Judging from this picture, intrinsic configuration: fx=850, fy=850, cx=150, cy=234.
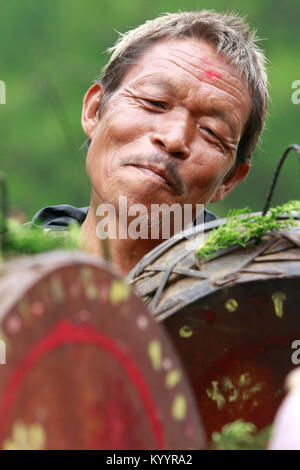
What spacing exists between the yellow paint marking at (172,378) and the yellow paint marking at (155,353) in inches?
0.7

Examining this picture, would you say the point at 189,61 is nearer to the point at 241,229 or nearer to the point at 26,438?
the point at 241,229

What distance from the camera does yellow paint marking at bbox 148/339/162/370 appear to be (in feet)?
3.22

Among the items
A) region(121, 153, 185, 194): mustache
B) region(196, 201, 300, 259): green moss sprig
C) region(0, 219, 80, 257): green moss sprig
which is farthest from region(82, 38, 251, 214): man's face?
region(0, 219, 80, 257): green moss sprig

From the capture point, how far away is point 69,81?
40.8 ft

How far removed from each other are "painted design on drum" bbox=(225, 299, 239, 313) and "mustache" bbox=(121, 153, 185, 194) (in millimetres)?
759

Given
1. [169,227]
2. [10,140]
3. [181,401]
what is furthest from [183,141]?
[10,140]

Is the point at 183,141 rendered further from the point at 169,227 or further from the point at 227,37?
the point at 227,37

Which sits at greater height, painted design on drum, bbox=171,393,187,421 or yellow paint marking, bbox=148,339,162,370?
yellow paint marking, bbox=148,339,162,370

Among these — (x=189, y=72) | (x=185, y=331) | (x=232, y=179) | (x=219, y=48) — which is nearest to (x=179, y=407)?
(x=185, y=331)

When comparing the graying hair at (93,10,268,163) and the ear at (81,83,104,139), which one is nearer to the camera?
the graying hair at (93,10,268,163)

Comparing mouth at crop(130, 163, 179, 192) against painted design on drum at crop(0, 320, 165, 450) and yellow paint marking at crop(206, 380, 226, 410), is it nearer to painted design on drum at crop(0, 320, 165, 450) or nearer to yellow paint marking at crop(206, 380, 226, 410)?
yellow paint marking at crop(206, 380, 226, 410)

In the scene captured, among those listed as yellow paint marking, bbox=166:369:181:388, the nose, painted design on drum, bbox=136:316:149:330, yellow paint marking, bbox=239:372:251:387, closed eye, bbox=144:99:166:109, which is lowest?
yellow paint marking, bbox=239:372:251:387

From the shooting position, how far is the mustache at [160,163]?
6.92 ft

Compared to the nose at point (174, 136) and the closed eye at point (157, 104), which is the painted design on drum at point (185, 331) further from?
the closed eye at point (157, 104)
